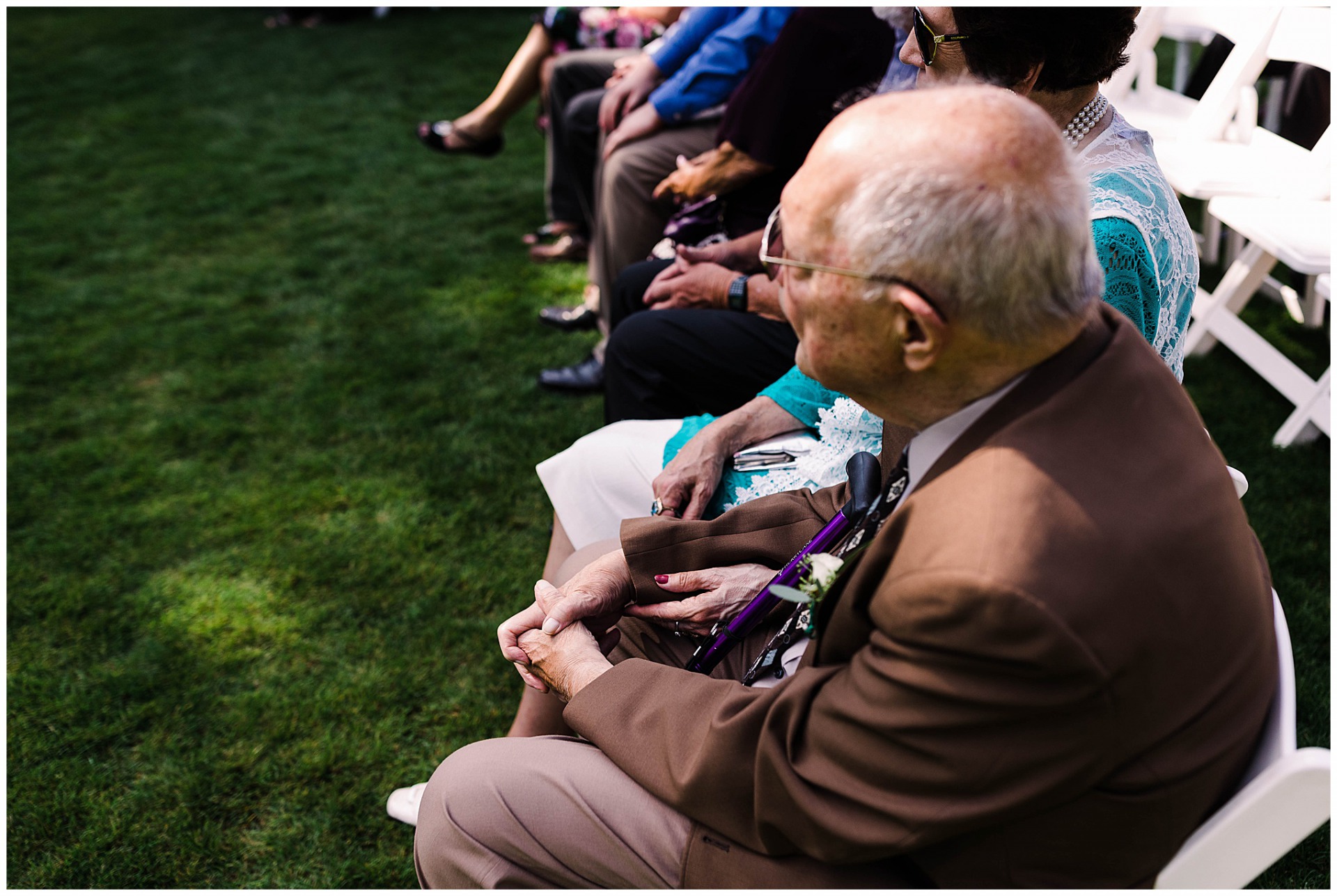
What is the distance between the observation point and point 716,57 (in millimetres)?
3432

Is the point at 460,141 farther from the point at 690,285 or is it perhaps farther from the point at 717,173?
the point at 690,285

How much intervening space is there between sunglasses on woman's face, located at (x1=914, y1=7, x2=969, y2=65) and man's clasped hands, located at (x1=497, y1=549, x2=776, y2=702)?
3.32 feet

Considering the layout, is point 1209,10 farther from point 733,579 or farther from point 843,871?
point 843,871

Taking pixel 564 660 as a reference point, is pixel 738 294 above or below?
above

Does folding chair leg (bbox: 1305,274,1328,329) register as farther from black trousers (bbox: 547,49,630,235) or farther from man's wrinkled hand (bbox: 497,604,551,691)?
man's wrinkled hand (bbox: 497,604,551,691)

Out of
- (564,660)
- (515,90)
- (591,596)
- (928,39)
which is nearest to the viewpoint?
(564,660)

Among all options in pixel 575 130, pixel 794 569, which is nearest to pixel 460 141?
pixel 575 130

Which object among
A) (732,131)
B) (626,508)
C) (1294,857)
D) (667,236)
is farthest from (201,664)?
(1294,857)

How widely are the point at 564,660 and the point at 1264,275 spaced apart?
3.29 m

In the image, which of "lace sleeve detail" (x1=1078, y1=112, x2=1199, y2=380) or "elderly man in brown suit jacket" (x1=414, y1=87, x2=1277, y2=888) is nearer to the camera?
"elderly man in brown suit jacket" (x1=414, y1=87, x2=1277, y2=888)

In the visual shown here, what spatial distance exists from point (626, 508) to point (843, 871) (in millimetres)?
1008

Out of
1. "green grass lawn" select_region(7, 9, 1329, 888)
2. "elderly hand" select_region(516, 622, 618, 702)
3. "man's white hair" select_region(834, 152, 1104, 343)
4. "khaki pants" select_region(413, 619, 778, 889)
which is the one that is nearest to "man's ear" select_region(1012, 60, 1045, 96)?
"man's white hair" select_region(834, 152, 1104, 343)

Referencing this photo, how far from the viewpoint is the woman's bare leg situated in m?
4.86

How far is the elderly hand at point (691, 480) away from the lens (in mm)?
1954
